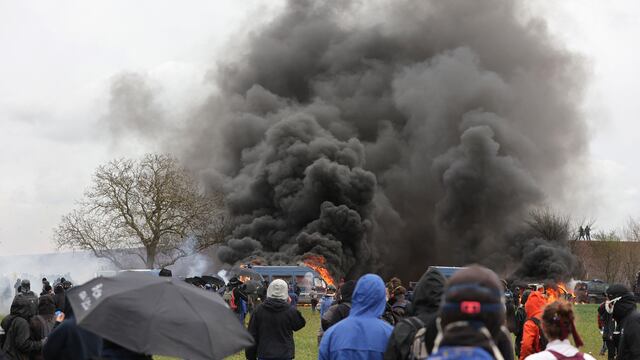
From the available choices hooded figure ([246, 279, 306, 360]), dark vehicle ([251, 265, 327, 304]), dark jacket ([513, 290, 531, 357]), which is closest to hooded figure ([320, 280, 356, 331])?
hooded figure ([246, 279, 306, 360])

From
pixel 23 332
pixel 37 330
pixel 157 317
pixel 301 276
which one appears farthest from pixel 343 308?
pixel 301 276

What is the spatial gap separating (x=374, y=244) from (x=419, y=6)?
22836mm

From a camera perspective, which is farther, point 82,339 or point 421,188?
point 421,188

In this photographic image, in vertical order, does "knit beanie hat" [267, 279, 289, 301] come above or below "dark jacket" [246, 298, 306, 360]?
above

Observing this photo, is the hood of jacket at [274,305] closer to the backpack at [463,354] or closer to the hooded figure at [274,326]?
the hooded figure at [274,326]

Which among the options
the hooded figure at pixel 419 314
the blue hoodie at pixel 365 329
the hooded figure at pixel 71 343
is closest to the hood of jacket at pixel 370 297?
the blue hoodie at pixel 365 329

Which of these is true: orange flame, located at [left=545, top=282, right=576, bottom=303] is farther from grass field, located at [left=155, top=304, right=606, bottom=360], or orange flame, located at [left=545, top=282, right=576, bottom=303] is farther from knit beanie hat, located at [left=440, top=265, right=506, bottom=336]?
knit beanie hat, located at [left=440, top=265, right=506, bottom=336]

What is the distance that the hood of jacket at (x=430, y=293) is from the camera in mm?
5312

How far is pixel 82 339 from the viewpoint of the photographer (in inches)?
229

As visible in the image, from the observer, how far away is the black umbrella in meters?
4.80

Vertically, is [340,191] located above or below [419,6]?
below

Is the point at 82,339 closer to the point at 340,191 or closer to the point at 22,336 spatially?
the point at 22,336

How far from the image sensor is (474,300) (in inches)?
125

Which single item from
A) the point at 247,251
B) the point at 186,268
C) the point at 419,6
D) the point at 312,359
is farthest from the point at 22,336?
the point at 419,6
